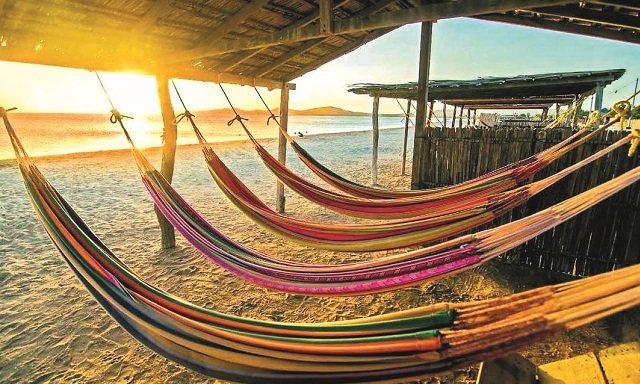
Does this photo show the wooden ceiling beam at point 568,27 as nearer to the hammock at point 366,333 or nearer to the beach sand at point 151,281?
the hammock at point 366,333

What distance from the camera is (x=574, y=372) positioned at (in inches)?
49.2

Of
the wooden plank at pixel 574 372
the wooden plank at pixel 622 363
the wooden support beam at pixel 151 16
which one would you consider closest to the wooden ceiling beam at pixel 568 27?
the wooden plank at pixel 622 363

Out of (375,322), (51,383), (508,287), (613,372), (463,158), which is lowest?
(51,383)

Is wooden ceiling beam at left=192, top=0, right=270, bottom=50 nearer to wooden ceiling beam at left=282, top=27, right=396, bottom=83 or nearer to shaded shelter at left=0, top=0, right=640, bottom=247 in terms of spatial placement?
shaded shelter at left=0, top=0, right=640, bottom=247

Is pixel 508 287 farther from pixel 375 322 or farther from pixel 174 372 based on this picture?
pixel 174 372

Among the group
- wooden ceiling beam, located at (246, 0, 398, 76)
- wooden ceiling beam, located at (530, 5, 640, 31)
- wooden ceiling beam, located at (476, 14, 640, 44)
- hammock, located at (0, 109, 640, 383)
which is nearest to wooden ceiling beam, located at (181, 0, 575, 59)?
wooden ceiling beam, located at (530, 5, 640, 31)

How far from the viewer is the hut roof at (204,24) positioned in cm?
168

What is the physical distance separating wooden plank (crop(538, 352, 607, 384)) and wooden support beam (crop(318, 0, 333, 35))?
6.06 ft

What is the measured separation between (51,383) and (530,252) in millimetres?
3017

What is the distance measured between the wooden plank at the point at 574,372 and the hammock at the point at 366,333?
73cm

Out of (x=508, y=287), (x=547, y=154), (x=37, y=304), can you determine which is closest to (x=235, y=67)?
(x=37, y=304)

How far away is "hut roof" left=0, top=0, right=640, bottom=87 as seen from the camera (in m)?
1.68

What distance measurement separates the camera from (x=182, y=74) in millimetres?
2734

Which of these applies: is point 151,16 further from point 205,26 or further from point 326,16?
point 326,16
